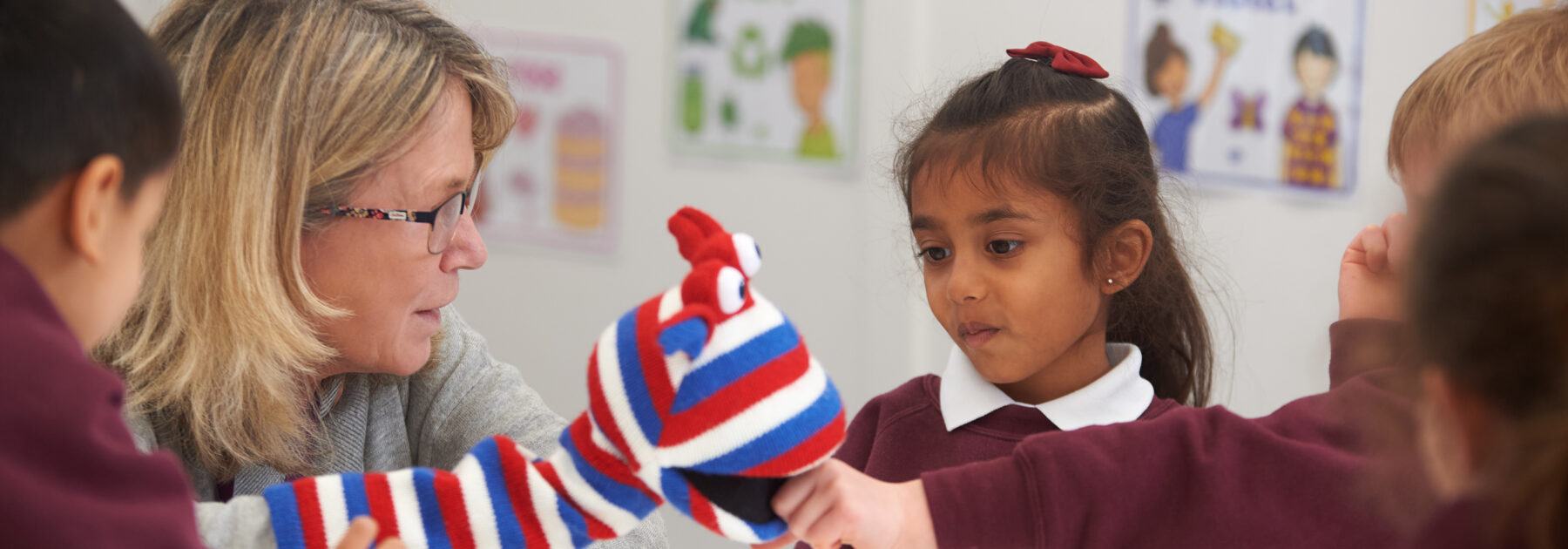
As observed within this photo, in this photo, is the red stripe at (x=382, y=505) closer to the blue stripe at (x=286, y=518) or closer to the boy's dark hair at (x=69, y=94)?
the blue stripe at (x=286, y=518)

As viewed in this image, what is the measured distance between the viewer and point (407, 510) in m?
0.85

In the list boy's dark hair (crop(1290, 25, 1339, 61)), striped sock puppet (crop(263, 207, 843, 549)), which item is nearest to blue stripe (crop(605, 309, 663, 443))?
striped sock puppet (crop(263, 207, 843, 549))

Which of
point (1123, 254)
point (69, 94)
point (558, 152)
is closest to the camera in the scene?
point (69, 94)

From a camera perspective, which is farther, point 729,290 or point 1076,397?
point 1076,397

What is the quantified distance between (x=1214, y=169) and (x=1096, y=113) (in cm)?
120

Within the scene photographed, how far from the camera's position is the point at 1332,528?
92 centimetres

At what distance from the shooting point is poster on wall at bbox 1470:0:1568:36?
221 centimetres

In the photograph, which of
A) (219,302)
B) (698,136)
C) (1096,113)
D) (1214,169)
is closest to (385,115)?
(219,302)

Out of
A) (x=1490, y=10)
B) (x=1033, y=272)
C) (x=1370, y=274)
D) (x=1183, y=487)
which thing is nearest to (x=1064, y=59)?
(x=1033, y=272)

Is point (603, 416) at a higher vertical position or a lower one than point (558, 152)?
lower

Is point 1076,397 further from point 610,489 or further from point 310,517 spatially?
point 310,517

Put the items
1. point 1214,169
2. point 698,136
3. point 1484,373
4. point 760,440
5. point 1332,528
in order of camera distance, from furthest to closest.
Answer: point 698,136 → point 1214,169 → point 1332,528 → point 760,440 → point 1484,373

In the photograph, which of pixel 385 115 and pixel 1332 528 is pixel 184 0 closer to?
pixel 385 115

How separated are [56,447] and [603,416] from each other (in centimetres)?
30
